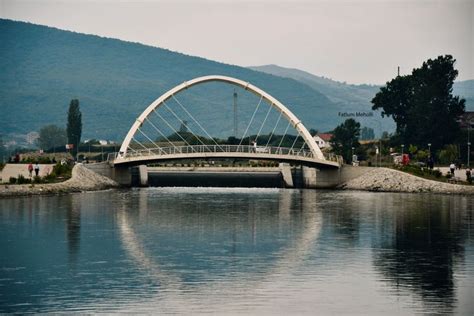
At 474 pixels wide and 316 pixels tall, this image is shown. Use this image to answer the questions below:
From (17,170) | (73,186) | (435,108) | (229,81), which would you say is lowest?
(73,186)

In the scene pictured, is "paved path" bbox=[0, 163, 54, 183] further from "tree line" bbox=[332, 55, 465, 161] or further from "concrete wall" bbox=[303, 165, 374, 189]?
"tree line" bbox=[332, 55, 465, 161]

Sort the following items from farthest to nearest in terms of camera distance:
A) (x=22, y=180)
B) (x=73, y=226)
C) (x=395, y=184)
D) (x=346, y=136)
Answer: (x=346, y=136)
(x=395, y=184)
(x=22, y=180)
(x=73, y=226)

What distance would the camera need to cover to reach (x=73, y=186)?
109875 mm

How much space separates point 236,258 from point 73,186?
58190 millimetres

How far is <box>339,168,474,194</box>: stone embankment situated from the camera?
111400 millimetres

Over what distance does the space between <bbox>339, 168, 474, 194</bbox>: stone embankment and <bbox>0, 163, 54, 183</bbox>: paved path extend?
33.1 metres

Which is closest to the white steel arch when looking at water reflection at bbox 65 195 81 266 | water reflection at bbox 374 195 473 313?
water reflection at bbox 65 195 81 266

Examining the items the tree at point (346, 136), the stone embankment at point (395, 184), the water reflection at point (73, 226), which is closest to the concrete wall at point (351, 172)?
the stone embankment at point (395, 184)

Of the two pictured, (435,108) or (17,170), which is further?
(435,108)

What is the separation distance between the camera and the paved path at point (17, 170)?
111844mm

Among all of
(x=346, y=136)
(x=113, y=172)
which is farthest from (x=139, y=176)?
(x=346, y=136)

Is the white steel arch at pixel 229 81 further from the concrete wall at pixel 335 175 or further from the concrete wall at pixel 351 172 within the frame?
the concrete wall at pixel 351 172

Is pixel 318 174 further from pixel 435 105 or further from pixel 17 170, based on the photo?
pixel 17 170

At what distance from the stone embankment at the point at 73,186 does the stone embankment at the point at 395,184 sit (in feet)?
89.1
